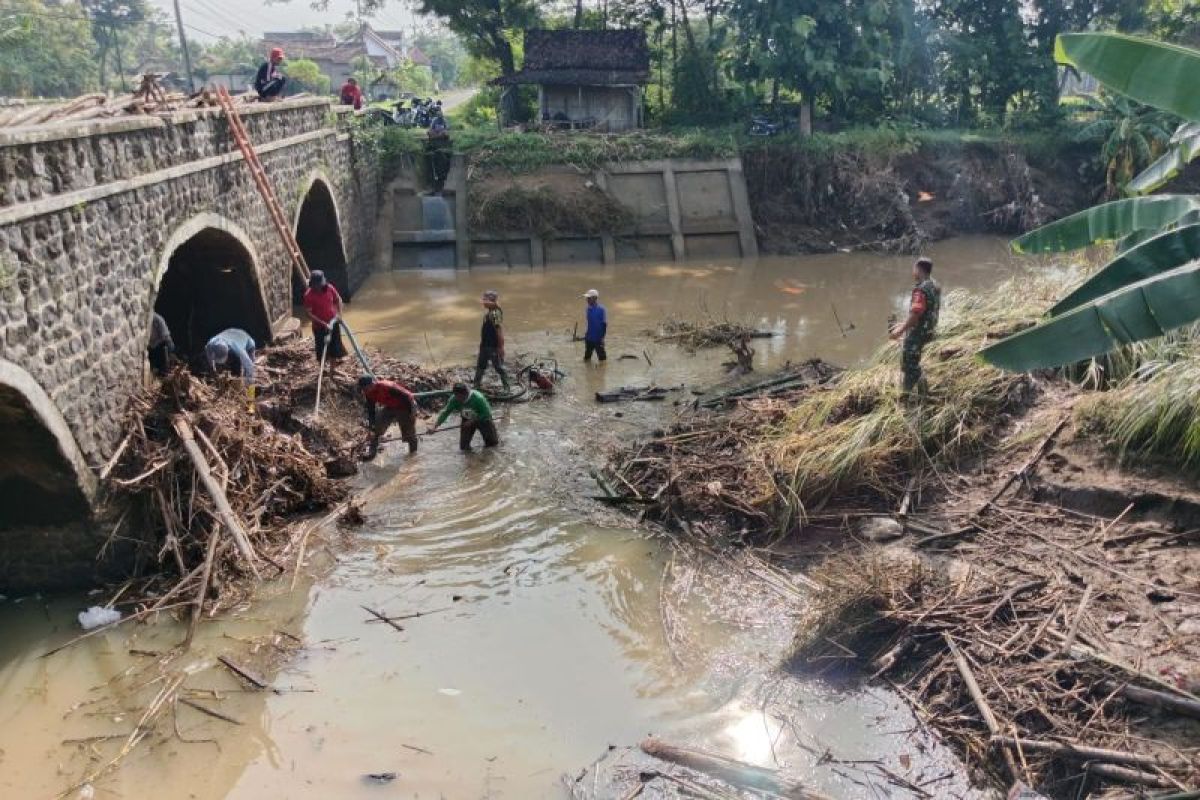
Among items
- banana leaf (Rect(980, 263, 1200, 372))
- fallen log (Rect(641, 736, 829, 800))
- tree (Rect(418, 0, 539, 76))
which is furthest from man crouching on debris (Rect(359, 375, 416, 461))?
tree (Rect(418, 0, 539, 76))

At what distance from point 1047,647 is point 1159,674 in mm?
642

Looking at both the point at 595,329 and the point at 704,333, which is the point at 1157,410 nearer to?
the point at 595,329

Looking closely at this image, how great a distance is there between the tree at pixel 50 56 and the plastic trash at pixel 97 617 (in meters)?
41.9

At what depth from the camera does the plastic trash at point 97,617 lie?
7672 mm

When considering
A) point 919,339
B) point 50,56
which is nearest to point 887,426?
point 919,339

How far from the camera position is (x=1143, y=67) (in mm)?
6062

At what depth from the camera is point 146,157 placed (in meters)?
9.38

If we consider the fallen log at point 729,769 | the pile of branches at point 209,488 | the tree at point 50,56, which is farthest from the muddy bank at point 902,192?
the tree at point 50,56

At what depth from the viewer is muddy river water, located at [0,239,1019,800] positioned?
5.97 meters

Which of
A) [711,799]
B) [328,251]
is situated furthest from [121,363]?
[328,251]

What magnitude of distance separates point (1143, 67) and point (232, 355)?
9629 mm

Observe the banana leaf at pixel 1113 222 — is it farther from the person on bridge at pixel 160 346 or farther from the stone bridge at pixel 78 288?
the person on bridge at pixel 160 346

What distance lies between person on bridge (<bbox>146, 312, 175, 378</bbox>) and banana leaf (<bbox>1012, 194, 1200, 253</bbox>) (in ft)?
30.0

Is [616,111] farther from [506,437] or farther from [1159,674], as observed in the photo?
[1159,674]
